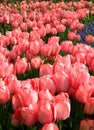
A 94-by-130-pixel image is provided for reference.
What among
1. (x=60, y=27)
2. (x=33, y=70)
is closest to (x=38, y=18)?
(x=60, y=27)

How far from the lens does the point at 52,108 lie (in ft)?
6.28

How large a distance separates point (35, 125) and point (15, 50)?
1.47 m

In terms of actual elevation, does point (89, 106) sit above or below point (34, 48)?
above

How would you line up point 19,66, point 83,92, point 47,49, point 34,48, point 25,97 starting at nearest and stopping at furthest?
point 25,97
point 83,92
point 19,66
point 47,49
point 34,48

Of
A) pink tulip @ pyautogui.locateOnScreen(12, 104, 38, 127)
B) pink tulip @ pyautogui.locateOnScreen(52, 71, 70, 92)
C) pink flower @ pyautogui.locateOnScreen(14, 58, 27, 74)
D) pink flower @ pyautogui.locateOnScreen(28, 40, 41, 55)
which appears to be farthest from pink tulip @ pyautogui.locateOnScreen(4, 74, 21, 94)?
pink flower @ pyautogui.locateOnScreen(28, 40, 41, 55)

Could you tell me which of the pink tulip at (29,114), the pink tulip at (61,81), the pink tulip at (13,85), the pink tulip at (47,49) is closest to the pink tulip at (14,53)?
the pink tulip at (47,49)

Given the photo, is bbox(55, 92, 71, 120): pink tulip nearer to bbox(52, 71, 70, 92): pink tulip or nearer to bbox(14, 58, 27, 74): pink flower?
bbox(52, 71, 70, 92): pink tulip

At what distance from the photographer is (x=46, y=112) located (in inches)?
73.9

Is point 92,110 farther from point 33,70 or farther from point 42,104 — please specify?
point 33,70

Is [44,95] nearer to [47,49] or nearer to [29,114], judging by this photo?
[29,114]

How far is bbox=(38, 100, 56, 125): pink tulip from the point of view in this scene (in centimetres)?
188

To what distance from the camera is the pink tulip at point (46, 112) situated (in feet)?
6.16

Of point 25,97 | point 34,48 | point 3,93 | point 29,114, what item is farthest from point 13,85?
point 34,48

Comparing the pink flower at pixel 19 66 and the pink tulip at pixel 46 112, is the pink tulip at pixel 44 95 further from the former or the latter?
the pink flower at pixel 19 66
